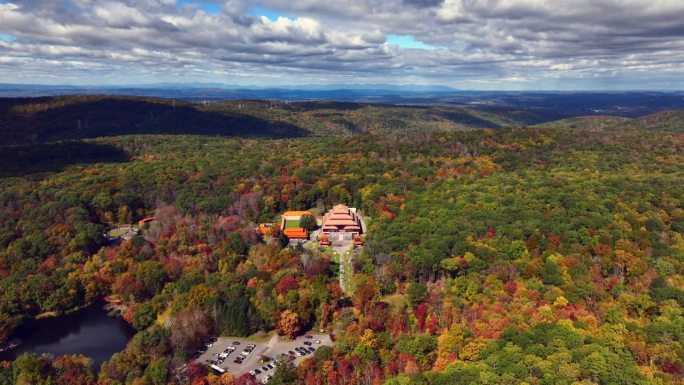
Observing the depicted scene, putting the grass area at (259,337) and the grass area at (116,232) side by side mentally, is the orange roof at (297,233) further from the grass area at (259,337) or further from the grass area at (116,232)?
the grass area at (116,232)

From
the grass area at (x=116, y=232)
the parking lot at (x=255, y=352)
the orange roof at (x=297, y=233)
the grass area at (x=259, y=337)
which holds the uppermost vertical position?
the orange roof at (x=297, y=233)

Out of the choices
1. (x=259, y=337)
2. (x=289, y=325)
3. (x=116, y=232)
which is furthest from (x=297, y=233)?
(x=116, y=232)

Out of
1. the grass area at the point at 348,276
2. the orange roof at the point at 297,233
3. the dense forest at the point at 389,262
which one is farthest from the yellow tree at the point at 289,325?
the orange roof at the point at 297,233

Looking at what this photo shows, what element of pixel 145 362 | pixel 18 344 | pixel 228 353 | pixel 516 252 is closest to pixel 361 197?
pixel 516 252

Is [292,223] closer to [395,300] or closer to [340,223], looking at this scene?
[340,223]

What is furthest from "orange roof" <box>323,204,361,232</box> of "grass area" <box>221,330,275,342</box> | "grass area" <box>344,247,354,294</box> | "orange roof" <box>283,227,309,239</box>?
"grass area" <box>221,330,275,342</box>

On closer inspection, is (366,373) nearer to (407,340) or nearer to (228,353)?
(407,340)
